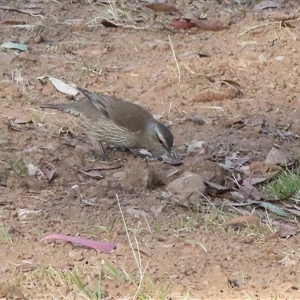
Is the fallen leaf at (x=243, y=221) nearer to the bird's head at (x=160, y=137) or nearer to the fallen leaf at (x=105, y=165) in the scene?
the fallen leaf at (x=105, y=165)

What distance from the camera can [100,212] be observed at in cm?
622

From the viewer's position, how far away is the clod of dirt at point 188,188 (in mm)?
6664

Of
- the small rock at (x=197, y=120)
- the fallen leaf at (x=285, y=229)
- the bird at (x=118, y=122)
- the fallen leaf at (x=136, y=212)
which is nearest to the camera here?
the fallen leaf at (x=285, y=229)

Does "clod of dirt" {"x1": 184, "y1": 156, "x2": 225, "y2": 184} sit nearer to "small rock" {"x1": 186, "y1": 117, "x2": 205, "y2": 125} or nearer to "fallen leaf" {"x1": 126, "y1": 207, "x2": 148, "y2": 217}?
"fallen leaf" {"x1": 126, "y1": 207, "x2": 148, "y2": 217}

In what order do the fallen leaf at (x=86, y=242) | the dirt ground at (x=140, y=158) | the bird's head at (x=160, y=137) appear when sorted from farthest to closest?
1. the bird's head at (x=160, y=137)
2. the fallen leaf at (x=86, y=242)
3. the dirt ground at (x=140, y=158)

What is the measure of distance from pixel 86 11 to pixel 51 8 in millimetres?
445

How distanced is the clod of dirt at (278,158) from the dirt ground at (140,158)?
10.8 inches

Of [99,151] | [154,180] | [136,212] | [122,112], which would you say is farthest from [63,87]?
[136,212]

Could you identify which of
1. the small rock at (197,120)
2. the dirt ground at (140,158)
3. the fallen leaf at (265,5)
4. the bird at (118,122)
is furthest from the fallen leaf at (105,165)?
the fallen leaf at (265,5)

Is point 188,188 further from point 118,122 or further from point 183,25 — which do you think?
point 183,25

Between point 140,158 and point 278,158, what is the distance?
125 centimetres

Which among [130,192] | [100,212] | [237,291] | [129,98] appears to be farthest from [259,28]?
[237,291]

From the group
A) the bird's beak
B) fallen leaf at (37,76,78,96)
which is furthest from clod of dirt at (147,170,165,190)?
fallen leaf at (37,76,78,96)

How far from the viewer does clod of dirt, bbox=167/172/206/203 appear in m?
6.66
